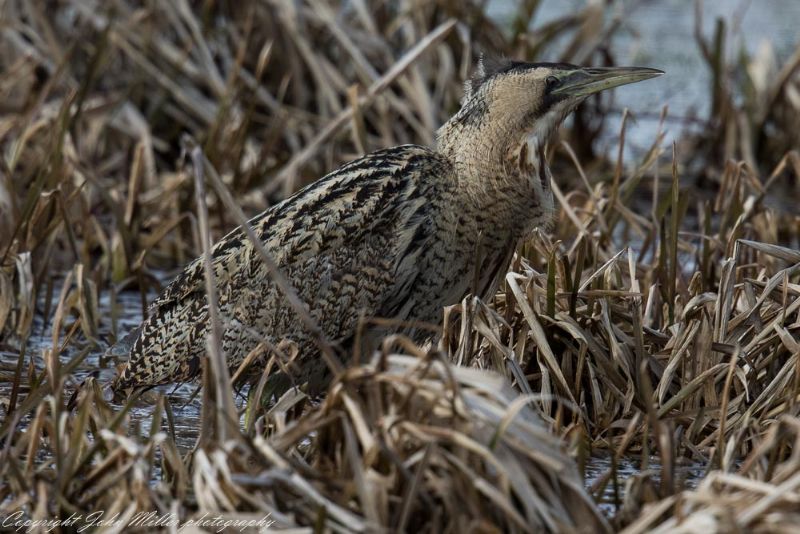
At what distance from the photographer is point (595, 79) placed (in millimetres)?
3842

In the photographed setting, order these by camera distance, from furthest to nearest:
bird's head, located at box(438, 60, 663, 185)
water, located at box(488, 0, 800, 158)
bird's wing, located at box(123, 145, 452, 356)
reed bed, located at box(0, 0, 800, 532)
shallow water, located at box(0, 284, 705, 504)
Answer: water, located at box(488, 0, 800, 158) → bird's head, located at box(438, 60, 663, 185) → bird's wing, located at box(123, 145, 452, 356) → shallow water, located at box(0, 284, 705, 504) → reed bed, located at box(0, 0, 800, 532)

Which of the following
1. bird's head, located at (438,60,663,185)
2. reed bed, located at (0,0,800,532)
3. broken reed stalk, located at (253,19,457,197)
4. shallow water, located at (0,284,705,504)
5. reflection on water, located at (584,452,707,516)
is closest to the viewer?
reed bed, located at (0,0,800,532)

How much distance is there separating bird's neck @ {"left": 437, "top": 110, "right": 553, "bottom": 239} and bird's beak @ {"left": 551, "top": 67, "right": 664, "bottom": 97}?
0.49 ft

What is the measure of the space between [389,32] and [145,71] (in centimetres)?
108

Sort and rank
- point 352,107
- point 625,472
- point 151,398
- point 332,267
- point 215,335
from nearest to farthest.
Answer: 1. point 215,335
2. point 625,472
3. point 332,267
4. point 151,398
5. point 352,107

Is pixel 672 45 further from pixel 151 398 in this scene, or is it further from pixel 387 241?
pixel 151 398

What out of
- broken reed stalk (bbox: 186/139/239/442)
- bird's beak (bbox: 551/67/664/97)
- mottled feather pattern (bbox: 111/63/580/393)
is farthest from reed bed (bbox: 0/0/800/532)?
bird's beak (bbox: 551/67/664/97)

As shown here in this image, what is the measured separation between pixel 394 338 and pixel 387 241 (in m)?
1.08

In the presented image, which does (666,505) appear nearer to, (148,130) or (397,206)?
(397,206)

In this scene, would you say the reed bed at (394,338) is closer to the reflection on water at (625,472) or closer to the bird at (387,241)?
the reflection on water at (625,472)

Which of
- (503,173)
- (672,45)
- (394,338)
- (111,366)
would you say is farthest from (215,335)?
(672,45)

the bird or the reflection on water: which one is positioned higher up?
the bird

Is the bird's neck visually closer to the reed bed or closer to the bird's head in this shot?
the bird's head

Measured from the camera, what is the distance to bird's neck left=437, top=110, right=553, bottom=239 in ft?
12.6
